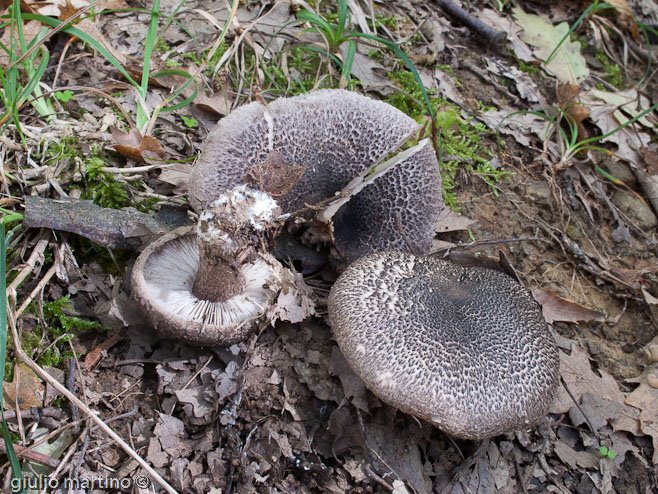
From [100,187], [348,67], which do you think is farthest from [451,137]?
[100,187]

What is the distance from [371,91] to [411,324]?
90.4 inches

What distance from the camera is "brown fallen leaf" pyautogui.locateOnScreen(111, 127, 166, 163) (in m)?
3.20

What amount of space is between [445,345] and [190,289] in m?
1.47

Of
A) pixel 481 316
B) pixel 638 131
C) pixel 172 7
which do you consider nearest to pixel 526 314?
pixel 481 316

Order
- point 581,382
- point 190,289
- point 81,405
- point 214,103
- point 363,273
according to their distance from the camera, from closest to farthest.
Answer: point 81,405 → point 363,273 → point 190,289 → point 581,382 → point 214,103

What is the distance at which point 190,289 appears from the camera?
2977 millimetres

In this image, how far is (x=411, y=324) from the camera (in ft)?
8.70

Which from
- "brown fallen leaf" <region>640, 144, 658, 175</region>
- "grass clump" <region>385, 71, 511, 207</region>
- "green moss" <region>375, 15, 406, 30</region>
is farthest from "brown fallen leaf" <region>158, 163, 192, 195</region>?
"brown fallen leaf" <region>640, 144, 658, 175</region>

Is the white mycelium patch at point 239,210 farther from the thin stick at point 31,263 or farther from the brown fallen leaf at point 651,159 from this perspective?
the brown fallen leaf at point 651,159

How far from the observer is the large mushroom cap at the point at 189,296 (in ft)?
8.64

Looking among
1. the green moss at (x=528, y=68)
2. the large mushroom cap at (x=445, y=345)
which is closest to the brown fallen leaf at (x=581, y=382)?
the large mushroom cap at (x=445, y=345)

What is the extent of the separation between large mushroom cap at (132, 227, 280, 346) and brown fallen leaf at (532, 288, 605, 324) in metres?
1.89

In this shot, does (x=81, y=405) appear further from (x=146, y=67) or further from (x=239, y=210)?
(x=146, y=67)

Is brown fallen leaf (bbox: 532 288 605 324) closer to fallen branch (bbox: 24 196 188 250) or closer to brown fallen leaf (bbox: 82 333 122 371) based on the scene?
fallen branch (bbox: 24 196 188 250)
